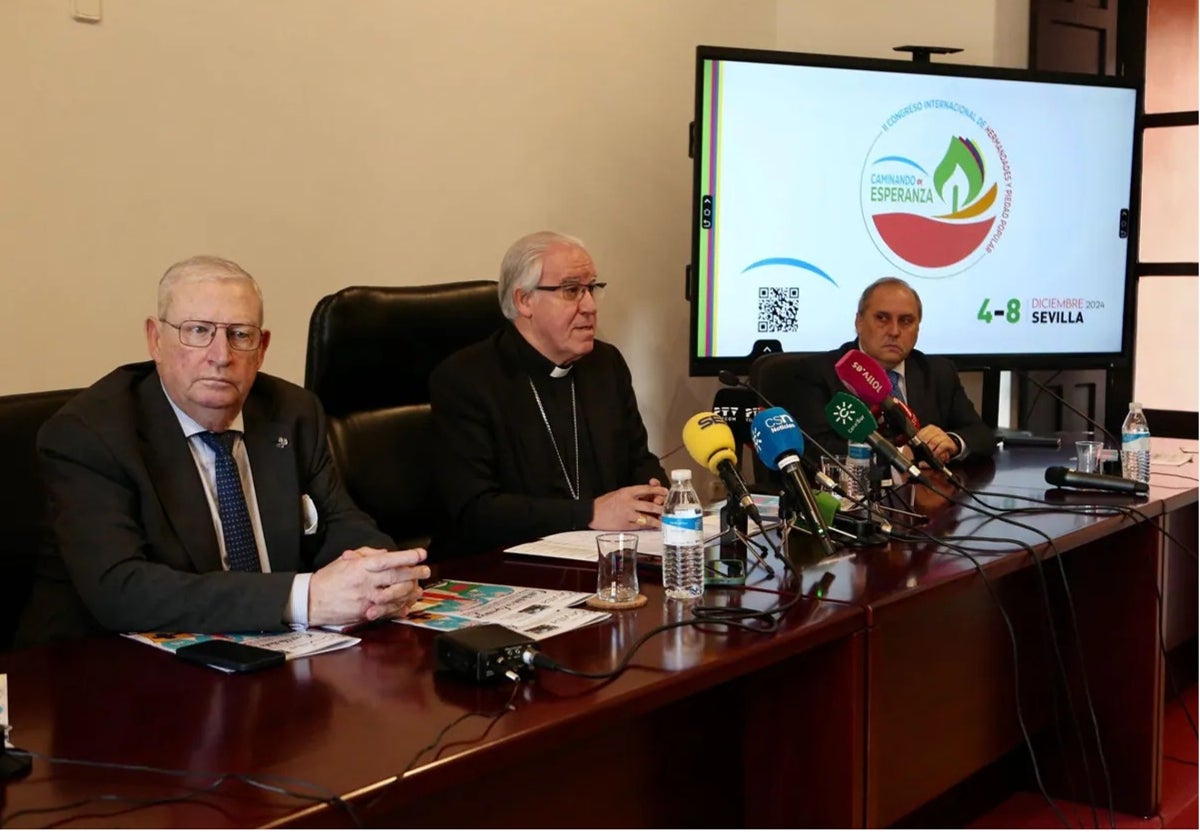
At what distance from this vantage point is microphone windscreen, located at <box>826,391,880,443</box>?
234 centimetres

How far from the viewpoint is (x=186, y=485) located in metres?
1.96

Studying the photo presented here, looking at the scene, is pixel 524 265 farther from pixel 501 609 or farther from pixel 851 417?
pixel 501 609

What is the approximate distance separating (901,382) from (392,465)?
59.1 inches

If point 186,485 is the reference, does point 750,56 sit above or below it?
above

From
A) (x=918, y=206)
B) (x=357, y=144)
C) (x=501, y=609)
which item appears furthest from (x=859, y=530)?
(x=918, y=206)

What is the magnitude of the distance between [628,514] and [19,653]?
1.07 metres

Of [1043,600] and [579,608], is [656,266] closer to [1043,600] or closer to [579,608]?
[1043,600]

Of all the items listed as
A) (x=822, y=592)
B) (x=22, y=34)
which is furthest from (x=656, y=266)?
(x=822, y=592)

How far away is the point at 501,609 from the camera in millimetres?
1779

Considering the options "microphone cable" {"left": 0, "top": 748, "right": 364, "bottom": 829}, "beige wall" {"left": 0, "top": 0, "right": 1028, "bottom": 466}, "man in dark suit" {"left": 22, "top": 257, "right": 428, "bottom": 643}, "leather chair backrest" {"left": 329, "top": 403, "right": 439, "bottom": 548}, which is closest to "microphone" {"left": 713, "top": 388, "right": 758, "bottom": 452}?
"beige wall" {"left": 0, "top": 0, "right": 1028, "bottom": 466}

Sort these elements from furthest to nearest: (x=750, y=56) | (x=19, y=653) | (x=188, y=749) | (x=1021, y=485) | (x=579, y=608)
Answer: (x=750, y=56)
(x=1021, y=485)
(x=579, y=608)
(x=19, y=653)
(x=188, y=749)

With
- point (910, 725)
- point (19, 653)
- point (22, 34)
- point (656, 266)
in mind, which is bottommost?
point (910, 725)

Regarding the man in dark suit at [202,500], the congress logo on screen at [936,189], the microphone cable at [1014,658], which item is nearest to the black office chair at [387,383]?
the man in dark suit at [202,500]

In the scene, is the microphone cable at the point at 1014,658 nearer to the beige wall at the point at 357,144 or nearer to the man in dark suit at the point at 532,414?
the man in dark suit at the point at 532,414
